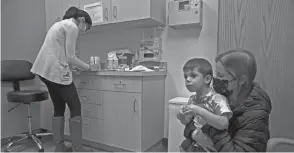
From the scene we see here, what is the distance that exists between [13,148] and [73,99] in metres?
0.84

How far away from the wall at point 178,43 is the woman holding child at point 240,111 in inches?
40.5

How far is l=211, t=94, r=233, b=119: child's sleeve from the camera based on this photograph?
2.11 feet

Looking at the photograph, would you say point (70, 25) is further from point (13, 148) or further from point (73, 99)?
point (13, 148)

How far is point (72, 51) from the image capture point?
4.64ft

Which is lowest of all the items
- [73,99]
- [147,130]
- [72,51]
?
[147,130]

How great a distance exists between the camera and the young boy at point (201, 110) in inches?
25.3

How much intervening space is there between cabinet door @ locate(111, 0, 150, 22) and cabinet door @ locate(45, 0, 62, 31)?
832 millimetres

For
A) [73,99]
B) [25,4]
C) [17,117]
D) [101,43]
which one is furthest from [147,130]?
[25,4]

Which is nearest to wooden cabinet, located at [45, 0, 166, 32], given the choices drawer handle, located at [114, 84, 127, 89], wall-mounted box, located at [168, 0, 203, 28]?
wall-mounted box, located at [168, 0, 203, 28]

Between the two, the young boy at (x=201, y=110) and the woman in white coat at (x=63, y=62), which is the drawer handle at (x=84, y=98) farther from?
the young boy at (x=201, y=110)

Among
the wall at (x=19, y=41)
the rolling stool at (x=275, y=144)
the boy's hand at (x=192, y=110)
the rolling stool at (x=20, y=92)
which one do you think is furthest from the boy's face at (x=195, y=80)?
the wall at (x=19, y=41)

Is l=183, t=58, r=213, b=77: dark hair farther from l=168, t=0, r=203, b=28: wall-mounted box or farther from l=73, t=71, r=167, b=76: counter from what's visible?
l=168, t=0, r=203, b=28: wall-mounted box

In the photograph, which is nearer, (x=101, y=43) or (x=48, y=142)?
(x=48, y=142)

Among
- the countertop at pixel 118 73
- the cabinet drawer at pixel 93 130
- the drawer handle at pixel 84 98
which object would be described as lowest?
Result: the cabinet drawer at pixel 93 130
